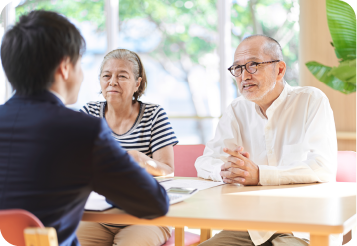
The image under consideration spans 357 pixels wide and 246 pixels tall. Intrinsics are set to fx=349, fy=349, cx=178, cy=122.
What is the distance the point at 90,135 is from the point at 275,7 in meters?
3.84

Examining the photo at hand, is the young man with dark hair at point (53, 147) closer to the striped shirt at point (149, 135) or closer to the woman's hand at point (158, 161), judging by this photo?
the woman's hand at point (158, 161)

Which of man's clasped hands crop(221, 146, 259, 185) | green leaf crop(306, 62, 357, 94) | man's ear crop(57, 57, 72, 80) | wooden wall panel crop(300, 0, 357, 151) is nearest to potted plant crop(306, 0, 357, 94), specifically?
green leaf crop(306, 62, 357, 94)

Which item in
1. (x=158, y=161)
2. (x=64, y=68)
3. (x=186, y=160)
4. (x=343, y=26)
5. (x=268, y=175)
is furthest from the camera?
(x=343, y=26)

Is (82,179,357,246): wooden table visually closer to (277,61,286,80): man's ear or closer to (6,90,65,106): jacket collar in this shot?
(6,90,65,106): jacket collar

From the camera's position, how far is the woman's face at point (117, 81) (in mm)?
2125

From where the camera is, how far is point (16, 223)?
0.77 metres

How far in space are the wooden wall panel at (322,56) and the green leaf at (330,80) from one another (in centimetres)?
63

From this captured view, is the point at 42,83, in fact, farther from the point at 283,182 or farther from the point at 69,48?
the point at 283,182

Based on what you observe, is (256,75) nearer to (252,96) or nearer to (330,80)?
(252,96)

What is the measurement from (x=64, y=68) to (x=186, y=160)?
137cm

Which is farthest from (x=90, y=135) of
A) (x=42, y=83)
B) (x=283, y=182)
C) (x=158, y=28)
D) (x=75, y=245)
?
(x=158, y=28)

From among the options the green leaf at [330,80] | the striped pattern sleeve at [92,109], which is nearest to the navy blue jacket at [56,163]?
the striped pattern sleeve at [92,109]

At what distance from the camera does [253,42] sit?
194 cm

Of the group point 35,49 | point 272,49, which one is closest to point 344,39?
point 272,49
